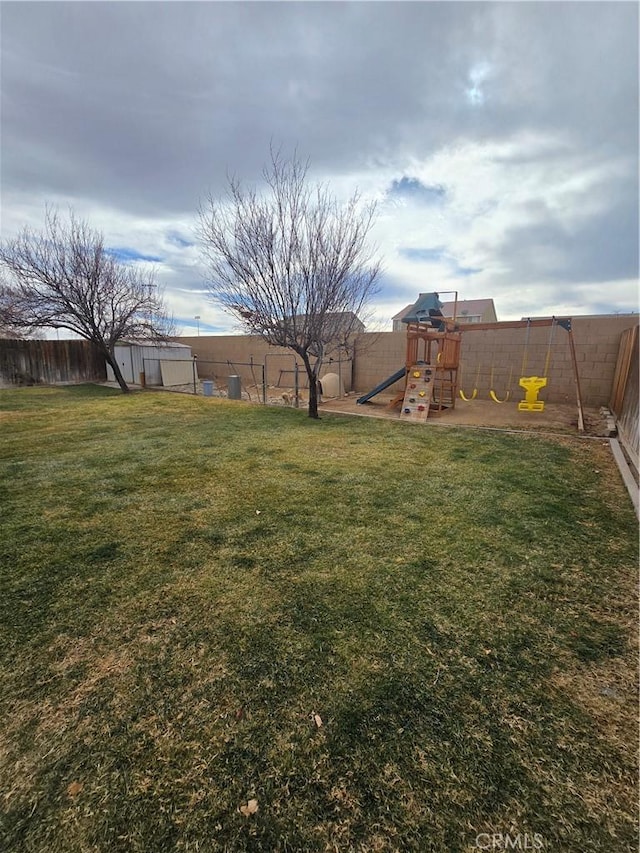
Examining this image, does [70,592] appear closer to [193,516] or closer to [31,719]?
[31,719]

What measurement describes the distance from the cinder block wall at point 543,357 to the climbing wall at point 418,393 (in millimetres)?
2012

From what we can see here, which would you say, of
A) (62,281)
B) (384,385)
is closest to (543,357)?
(384,385)

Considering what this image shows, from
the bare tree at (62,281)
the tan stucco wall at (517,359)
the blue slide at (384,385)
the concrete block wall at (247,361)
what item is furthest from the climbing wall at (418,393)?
the bare tree at (62,281)

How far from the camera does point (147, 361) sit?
13289 mm

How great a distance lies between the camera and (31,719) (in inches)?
49.8

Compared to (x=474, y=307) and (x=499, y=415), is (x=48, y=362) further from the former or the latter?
(x=474, y=307)

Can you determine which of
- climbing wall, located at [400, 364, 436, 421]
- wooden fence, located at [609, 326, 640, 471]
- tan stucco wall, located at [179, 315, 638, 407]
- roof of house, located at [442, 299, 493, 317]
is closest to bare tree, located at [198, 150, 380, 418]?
climbing wall, located at [400, 364, 436, 421]

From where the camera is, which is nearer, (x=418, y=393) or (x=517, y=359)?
(x=418, y=393)

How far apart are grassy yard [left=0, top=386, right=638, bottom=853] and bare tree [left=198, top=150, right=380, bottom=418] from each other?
172 inches

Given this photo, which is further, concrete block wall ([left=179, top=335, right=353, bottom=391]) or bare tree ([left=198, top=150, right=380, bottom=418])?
concrete block wall ([left=179, top=335, right=353, bottom=391])

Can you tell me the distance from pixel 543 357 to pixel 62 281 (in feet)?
42.6

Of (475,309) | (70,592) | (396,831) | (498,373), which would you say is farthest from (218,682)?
(475,309)

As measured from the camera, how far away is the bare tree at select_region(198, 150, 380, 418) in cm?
641

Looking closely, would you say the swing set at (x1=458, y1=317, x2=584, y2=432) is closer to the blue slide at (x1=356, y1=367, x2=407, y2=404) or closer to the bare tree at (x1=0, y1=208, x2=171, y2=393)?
the blue slide at (x1=356, y1=367, x2=407, y2=404)
